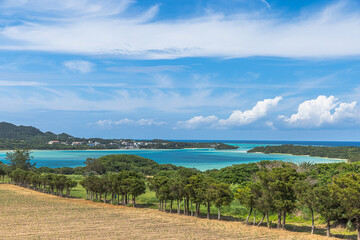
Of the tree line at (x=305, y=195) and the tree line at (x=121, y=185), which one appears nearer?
the tree line at (x=305, y=195)

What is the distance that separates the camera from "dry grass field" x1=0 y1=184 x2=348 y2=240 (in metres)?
26.2

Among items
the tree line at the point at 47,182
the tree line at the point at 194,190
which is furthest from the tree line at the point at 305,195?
the tree line at the point at 47,182

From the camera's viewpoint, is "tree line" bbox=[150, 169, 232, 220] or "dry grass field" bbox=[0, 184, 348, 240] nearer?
"dry grass field" bbox=[0, 184, 348, 240]

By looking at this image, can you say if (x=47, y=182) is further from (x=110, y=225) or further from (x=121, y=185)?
(x=110, y=225)

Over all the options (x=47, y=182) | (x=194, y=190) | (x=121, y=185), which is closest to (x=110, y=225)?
(x=194, y=190)

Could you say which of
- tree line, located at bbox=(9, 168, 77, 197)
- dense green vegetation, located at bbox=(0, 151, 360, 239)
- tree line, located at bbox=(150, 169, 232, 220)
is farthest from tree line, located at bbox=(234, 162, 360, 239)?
tree line, located at bbox=(9, 168, 77, 197)

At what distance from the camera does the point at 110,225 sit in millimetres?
29875

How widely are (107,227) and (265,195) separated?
15.2 m

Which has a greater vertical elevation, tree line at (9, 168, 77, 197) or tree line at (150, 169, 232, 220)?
tree line at (150, 169, 232, 220)

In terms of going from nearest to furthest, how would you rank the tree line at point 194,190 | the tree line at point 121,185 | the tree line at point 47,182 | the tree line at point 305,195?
1. the tree line at point 305,195
2. the tree line at point 194,190
3. the tree line at point 121,185
4. the tree line at point 47,182

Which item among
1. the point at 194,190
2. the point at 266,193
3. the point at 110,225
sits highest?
the point at 266,193

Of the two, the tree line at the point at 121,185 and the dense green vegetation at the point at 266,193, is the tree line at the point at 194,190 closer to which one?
the dense green vegetation at the point at 266,193

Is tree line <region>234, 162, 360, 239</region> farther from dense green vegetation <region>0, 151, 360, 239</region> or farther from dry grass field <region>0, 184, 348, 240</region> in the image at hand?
dry grass field <region>0, 184, 348, 240</region>

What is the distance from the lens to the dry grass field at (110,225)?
26.2m
